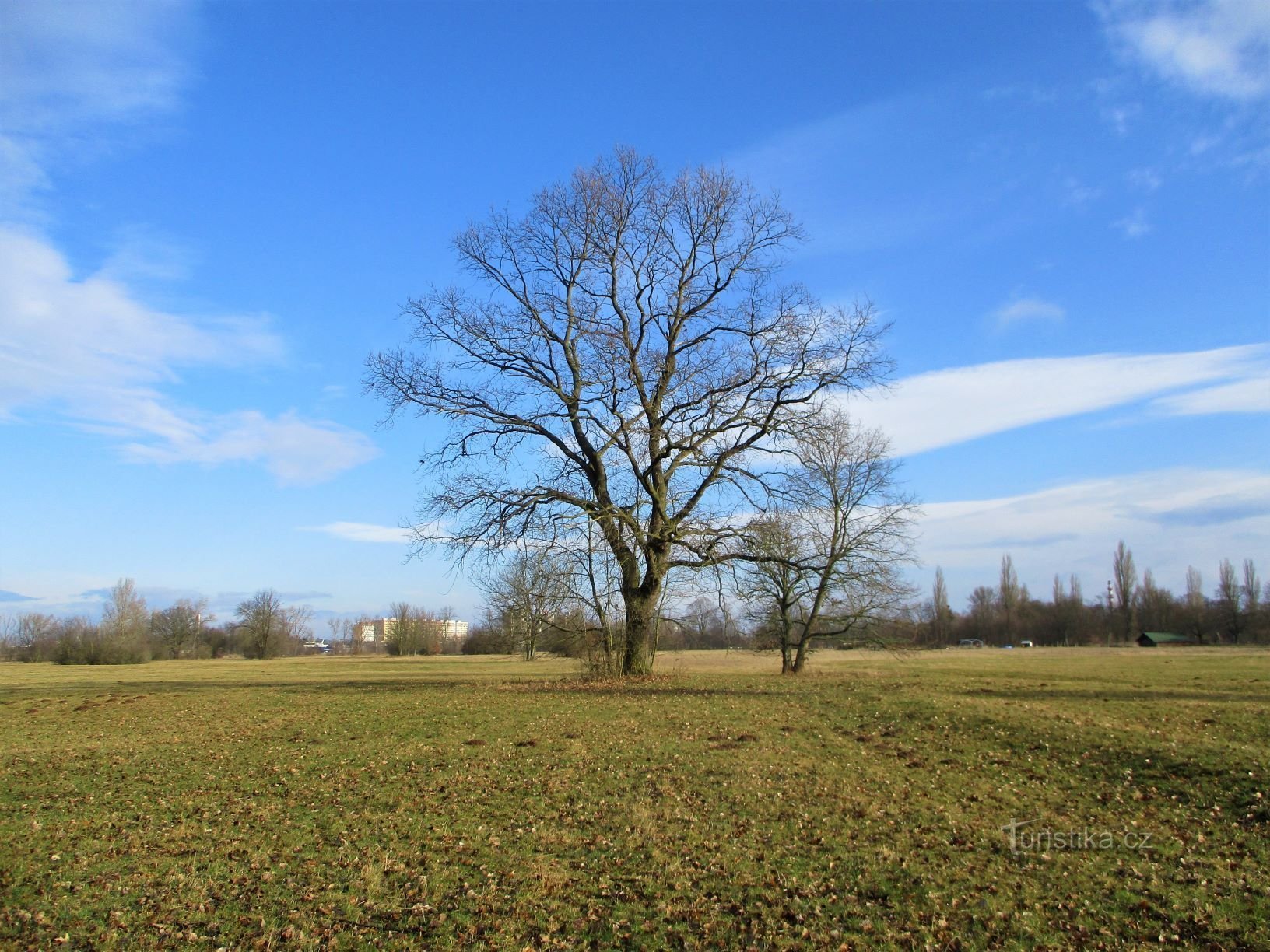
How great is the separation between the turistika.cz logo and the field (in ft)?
0.13

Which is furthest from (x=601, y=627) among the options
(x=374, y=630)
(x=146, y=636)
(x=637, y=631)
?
(x=374, y=630)

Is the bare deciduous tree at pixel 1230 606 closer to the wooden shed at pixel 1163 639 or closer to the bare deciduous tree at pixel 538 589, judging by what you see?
the wooden shed at pixel 1163 639

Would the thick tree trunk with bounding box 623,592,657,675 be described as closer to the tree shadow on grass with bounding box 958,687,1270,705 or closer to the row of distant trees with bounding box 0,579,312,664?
the tree shadow on grass with bounding box 958,687,1270,705

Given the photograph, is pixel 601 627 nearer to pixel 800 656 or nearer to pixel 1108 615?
pixel 800 656

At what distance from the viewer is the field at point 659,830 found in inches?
241

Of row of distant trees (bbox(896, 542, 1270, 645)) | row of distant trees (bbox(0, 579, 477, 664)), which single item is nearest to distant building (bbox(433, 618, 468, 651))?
row of distant trees (bbox(0, 579, 477, 664))

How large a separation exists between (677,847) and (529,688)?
14250mm

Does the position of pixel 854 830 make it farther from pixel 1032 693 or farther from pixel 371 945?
pixel 1032 693

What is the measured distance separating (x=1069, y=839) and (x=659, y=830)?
4171mm

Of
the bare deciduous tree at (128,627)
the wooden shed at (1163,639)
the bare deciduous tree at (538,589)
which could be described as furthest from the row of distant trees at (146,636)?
the wooden shed at (1163,639)

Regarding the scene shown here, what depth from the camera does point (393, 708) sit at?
57.9 ft

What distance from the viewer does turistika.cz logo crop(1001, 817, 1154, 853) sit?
7613 millimetres

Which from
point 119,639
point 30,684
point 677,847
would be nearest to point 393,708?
point 677,847

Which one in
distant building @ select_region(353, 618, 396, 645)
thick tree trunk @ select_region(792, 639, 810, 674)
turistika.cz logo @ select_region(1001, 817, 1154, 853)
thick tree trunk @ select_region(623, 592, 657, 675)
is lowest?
distant building @ select_region(353, 618, 396, 645)
